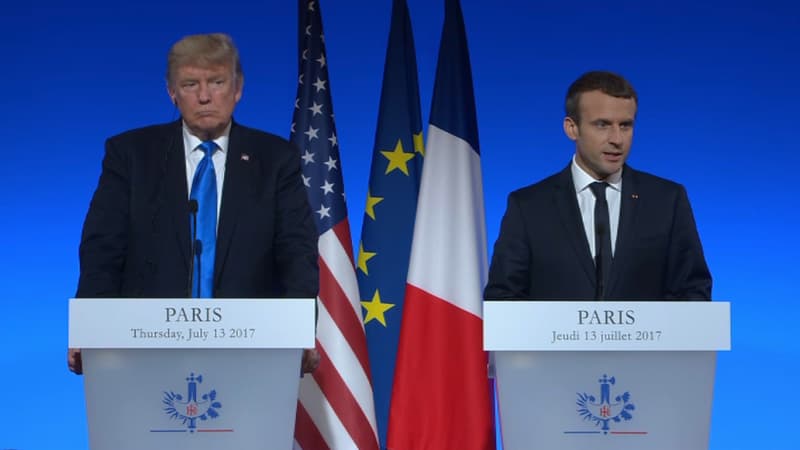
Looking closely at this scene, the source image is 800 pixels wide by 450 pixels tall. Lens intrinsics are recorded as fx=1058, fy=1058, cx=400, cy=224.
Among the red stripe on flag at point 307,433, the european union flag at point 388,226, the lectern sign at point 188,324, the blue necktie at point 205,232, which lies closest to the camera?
the lectern sign at point 188,324

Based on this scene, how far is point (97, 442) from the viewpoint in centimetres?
230

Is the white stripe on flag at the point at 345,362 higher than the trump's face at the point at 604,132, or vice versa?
the trump's face at the point at 604,132

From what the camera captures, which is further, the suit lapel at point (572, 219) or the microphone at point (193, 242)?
the suit lapel at point (572, 219)

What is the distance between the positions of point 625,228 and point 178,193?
122 cm

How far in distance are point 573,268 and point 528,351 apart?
2.04 feet

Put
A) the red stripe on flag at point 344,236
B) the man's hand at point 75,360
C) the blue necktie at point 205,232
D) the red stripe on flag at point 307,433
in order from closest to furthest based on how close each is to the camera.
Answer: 1. the man's hand at point 75,360
2. the blue necktie at point 205,232
3. the red stripe on flag at point 307,433
4. the red stripe on flag at point 344,236

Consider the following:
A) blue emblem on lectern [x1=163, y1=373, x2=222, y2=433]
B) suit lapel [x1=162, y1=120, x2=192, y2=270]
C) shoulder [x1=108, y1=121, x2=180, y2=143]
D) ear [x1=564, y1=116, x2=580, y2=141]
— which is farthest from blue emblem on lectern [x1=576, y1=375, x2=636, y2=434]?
shoulder [x1=108, y1=121, x2=180, y2=143]

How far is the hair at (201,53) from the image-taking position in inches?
111

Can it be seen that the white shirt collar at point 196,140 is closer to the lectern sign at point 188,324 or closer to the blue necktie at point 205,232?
the blue necktie at point 205,232

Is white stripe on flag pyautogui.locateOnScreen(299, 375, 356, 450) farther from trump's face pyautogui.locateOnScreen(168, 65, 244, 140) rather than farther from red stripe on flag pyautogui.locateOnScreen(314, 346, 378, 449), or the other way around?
trump's face pyautogui.locateOnScreen(168, 65, 244, 140)

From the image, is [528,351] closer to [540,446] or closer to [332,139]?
[540,446]

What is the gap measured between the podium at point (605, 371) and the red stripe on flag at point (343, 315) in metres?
1.97

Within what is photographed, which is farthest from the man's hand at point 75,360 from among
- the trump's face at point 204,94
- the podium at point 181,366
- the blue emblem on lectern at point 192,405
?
the trump's face at point 204,94

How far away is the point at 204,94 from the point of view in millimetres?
2811
